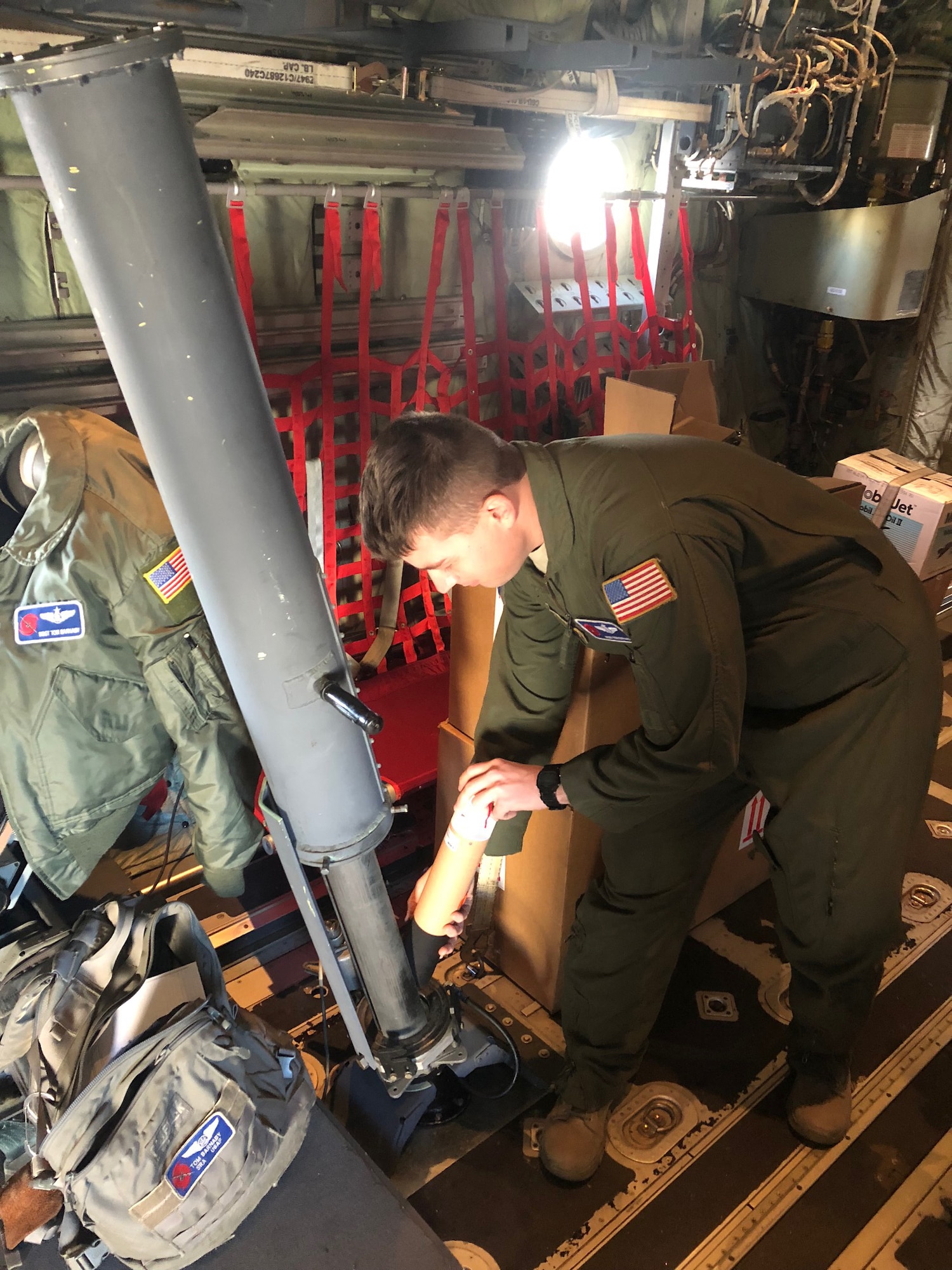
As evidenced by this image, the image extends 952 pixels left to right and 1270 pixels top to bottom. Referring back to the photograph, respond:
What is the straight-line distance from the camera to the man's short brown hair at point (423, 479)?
1.20 m

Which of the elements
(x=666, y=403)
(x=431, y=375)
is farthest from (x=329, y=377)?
(x=666, y=403)

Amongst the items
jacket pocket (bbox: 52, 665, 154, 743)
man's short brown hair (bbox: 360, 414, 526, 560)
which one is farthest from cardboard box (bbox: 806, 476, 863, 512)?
jacket pocket (bbox: 52, 665, 154, 743)

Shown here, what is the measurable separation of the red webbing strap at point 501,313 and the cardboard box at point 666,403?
855 mm

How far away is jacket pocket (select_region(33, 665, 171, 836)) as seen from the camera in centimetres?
146

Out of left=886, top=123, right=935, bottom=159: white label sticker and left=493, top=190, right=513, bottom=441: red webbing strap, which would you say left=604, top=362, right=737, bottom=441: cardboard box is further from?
left=886, top=123, right=935, bottom=159: white label sticker

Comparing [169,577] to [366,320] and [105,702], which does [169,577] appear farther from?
[366,320]

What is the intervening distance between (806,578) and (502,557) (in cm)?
53

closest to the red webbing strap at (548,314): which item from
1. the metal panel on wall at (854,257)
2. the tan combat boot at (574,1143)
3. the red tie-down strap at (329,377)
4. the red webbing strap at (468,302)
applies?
the red webbing strap at (468,302)

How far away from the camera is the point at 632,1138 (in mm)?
1849

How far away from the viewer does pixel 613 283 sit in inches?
119

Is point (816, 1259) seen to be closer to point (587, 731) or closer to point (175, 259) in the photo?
point (587, 731)

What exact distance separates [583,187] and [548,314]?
53 cm

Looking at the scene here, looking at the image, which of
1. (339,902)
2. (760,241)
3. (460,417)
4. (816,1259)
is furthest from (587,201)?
(816,1259)

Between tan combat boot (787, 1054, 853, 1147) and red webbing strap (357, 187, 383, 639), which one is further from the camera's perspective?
red webbing strap (357, 187, 383, 639)
